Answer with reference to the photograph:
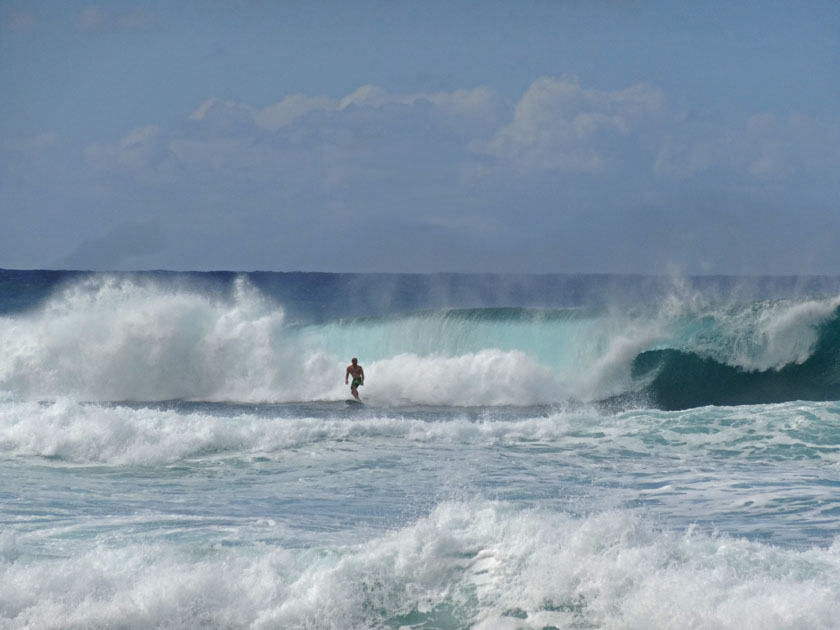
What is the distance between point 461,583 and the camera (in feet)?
24.4

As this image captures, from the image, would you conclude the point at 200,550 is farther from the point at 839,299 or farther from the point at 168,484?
the point at 839,299

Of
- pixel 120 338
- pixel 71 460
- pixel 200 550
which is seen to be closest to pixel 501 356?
pixel 120 338

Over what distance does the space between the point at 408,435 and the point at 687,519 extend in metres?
6.16

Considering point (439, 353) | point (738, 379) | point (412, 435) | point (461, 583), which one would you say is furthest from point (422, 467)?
point (439, 353)

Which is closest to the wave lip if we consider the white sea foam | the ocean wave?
the ocean wave

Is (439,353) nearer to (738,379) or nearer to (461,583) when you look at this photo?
(738,379)

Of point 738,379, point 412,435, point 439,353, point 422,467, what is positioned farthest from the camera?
point 439,353

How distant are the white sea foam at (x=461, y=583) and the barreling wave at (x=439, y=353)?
49.2 ft

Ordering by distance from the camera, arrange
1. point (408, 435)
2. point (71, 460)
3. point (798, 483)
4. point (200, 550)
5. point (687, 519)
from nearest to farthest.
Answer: point (200, 550)
point (687, 519)
point (798, 483)
point (71, 460)
point (408, 435)

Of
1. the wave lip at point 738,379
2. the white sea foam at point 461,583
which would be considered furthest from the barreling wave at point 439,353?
the white sea foam at point 461,583

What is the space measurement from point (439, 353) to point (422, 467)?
1365 cm

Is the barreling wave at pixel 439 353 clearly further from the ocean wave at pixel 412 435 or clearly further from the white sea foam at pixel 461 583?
the white sea foam at pixel 461 583

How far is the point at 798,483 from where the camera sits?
11164 mm

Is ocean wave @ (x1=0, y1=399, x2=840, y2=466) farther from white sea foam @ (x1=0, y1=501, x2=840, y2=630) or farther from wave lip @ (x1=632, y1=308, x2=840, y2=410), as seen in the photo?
wave lip @ (x1=632, y1=308, x2=840, y2=410)
